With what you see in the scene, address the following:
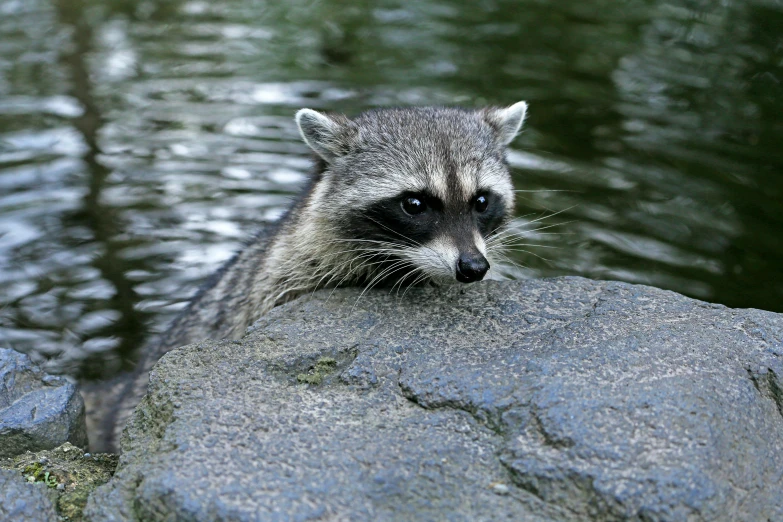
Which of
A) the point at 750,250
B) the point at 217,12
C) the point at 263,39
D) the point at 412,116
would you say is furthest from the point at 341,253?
the point at 217,12

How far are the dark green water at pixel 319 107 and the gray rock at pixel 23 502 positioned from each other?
3278 mm

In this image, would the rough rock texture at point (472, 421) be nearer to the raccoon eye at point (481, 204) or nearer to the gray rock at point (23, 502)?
the gray rock at point (23, 502)

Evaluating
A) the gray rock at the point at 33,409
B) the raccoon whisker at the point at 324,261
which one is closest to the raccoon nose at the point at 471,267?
the raccoon whisker at the point at 324,261

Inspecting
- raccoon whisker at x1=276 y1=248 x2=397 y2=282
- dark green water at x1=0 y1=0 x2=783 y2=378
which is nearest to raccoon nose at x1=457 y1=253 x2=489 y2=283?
raccoon whisker at x1=276 y1=248 x2=397 y2=282

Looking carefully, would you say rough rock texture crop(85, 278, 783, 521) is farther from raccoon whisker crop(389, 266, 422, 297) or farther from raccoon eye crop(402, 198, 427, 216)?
raccoon eye crop(402, 198, 427, 216)

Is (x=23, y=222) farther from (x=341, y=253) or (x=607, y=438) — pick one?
(x=607, y=438)

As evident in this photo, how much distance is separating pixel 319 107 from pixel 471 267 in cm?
643

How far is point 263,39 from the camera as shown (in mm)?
12188

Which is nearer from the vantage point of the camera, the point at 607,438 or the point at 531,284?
the point at 607,438

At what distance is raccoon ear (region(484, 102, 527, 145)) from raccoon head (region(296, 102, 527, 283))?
96mm

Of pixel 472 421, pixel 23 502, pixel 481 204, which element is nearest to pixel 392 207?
pixel 481 204

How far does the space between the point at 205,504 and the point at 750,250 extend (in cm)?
630

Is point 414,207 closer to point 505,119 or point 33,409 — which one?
point 505,119

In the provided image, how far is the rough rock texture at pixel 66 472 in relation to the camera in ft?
11.8
